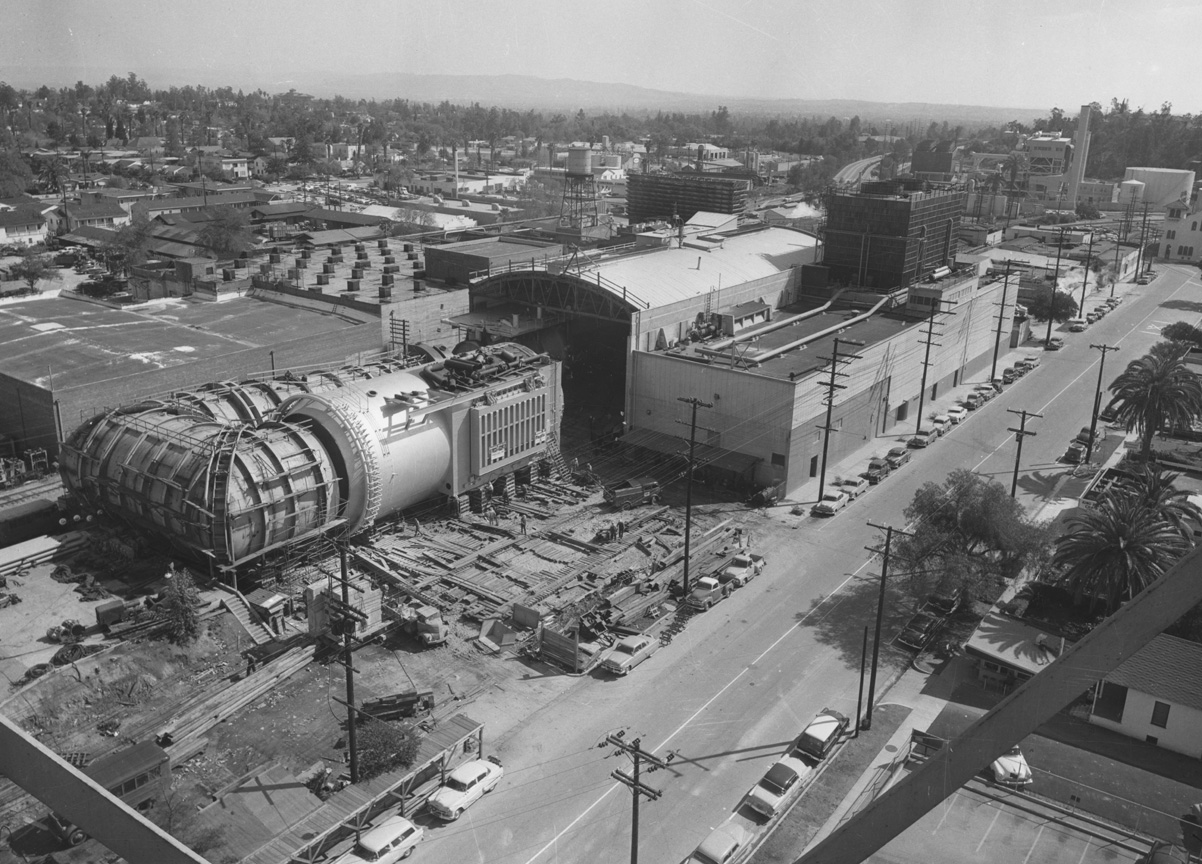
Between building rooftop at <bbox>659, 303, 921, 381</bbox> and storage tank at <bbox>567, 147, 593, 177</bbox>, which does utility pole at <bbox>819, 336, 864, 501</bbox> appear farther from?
storage tank at <bbox>567, 147, 593, 177</bbox>

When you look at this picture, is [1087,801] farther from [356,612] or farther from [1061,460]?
[1061,460]

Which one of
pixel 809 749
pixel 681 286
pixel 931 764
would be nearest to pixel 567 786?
pixel 809 749

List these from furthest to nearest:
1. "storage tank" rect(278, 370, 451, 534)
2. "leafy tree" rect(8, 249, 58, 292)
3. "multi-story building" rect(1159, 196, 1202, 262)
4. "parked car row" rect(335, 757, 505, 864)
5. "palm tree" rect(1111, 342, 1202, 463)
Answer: "multi-story building" rect(1159, 196, 1202, 262) → "leafy tree" rect(8, 249, 58, 292) → "palm tree" rect(1111, 342, 1202, 463) → "storage tank" rect(278, 370, 451, 534) → "parked car row" rect(335, 757, 505, 864)

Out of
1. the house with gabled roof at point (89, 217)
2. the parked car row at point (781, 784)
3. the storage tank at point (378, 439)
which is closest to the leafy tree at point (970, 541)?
the parked car row at point (781, 784)

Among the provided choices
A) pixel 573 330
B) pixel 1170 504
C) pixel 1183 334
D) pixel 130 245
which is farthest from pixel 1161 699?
pixel 130 245

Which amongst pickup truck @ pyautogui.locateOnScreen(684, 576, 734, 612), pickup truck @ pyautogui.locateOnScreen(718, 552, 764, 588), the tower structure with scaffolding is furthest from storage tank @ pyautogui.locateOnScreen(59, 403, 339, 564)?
the tower structure with scaffolding

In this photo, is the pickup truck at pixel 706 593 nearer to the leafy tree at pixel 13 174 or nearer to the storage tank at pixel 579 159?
the storage tank at pixel 579 159

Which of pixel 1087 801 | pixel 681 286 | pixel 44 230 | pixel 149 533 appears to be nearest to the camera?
pixel 1087 801
